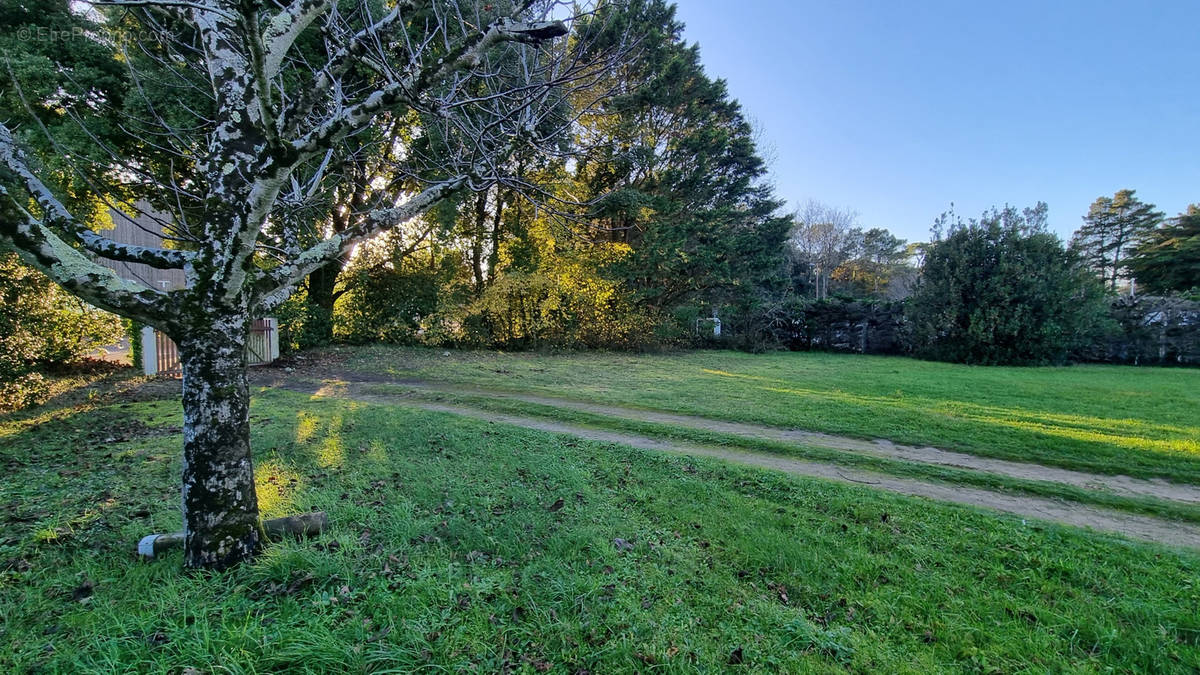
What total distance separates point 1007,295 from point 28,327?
959 inches

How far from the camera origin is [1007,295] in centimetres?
1639

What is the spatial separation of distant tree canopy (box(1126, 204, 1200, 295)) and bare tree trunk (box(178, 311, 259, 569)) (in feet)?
126

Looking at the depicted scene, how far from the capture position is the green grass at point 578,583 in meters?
2.37

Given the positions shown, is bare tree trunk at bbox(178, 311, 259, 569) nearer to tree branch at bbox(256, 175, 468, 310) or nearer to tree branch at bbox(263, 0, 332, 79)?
tree branch at bbox(256, 175, 468, 310)

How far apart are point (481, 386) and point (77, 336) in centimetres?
663

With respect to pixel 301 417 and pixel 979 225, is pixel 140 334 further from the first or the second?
pixel 979 225

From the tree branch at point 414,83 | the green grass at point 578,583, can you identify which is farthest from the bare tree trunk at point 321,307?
the tree branch at point 414,83

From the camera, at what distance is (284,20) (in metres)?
2.74

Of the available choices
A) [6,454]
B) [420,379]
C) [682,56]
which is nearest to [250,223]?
[6,454]

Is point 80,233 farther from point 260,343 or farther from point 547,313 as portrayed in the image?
point 547,313

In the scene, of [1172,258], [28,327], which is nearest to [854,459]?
[28,327]

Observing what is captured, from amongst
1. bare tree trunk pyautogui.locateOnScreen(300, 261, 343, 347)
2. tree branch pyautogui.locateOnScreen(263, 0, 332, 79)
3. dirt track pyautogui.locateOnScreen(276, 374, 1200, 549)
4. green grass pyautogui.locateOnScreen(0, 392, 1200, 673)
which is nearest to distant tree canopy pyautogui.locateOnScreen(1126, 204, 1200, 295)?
dirt track pyautogui.locateOnScreen(276, 374, 1200, 549)

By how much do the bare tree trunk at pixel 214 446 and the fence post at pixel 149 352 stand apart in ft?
33.2

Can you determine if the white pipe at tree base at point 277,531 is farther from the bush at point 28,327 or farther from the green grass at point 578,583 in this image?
the bush at point 28,327
